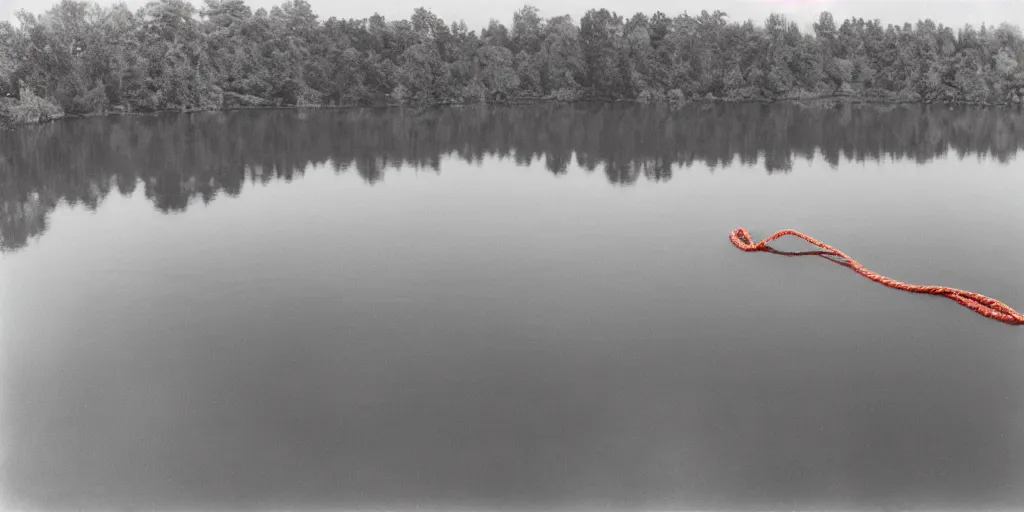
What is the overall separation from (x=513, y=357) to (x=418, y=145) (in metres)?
19.8

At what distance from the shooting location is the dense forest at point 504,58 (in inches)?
1635

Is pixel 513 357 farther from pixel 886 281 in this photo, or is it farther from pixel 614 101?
pixel 614 101

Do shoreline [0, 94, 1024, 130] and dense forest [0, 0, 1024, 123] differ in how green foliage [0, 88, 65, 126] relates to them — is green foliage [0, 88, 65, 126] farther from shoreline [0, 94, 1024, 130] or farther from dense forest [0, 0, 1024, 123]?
dense forest [0, 0, 1024, 123]

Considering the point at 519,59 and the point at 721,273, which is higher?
the point at 519,59

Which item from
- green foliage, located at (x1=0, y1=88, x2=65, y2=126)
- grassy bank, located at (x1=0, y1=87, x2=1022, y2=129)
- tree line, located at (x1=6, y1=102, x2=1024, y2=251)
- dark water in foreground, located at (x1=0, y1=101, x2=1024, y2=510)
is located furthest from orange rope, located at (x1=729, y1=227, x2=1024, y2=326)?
green foliage, located at (x1=0, y1=88, x2=65, y2=126)

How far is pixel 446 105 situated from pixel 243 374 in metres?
39.0

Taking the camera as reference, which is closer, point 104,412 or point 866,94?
point 104,412

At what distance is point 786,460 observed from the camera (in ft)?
23.2

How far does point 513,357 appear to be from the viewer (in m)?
9.16

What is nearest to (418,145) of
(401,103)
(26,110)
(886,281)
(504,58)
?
(26,110)

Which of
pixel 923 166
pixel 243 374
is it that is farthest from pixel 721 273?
pixel 923 166

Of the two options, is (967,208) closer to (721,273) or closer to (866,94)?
(721,273)

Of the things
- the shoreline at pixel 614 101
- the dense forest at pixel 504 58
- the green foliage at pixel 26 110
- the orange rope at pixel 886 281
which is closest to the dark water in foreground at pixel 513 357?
the orange rope at pixel 886 281

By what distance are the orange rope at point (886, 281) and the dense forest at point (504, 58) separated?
33676mm
